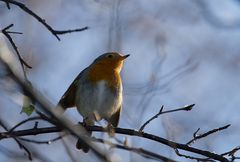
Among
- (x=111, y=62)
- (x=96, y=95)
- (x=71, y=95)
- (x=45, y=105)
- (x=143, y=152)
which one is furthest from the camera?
(x=111, y=62)

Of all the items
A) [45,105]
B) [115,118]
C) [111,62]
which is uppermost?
[111,62]

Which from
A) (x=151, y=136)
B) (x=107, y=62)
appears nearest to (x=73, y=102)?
(x=107, y=62)

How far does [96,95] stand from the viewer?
5.03m

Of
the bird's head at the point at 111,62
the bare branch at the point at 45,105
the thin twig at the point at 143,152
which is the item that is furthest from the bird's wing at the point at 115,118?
the bare branch at the point at 45,105

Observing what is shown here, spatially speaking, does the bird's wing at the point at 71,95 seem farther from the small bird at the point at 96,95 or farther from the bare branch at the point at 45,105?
the bare branch at the point at 45,105

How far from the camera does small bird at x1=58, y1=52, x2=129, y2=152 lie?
4.99m

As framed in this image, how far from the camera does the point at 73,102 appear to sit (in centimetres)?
505

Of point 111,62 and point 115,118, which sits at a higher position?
point 111,62

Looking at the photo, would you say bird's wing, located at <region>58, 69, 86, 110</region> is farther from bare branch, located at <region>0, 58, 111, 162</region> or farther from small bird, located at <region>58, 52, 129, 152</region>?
bare branch, located at <region>0, 58, 111, 162</region>

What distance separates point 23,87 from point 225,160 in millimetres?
1957

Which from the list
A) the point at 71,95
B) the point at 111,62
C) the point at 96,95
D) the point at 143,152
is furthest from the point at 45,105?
the point at 111,62

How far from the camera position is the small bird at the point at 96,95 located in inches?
197

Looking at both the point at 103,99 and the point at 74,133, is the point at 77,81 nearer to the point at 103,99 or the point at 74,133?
the point at 103,99

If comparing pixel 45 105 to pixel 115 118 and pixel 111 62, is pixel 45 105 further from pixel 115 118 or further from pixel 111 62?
pixel 111 62
